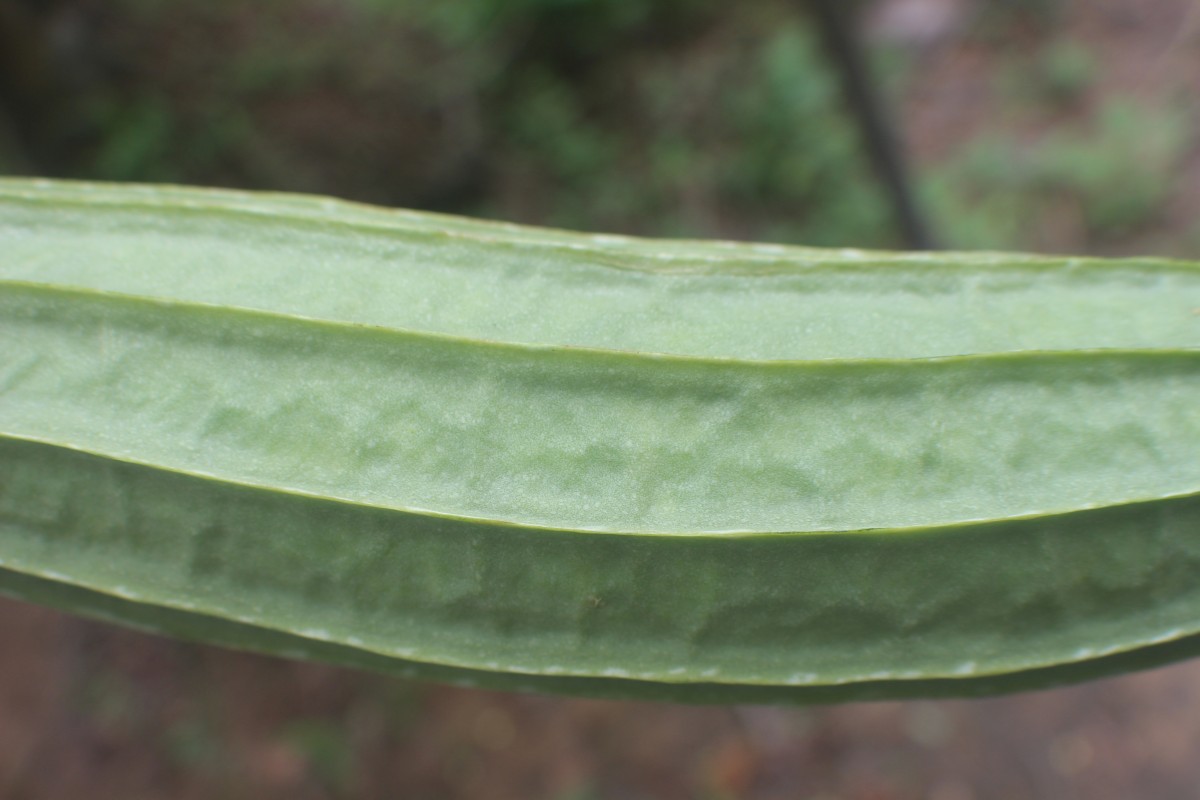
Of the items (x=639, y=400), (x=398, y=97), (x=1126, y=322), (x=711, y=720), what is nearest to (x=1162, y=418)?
(x=1126, y=322)

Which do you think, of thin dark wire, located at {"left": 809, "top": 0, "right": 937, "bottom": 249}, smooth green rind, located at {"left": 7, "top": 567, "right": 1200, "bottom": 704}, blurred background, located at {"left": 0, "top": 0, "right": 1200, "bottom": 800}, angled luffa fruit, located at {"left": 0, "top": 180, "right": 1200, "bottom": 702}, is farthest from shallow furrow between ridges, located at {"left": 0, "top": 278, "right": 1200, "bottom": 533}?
blurred background, located at {"left": 0, "top": 0, "right": 1200, "bottom": 800}

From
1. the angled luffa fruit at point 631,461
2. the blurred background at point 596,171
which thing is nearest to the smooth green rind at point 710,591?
the angled luffa fruit at point 631,461

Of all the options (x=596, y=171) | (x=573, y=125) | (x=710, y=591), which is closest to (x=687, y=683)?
(x=710, y=591)

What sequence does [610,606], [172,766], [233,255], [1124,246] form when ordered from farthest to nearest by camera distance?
[1124,246] → [172,766] → [233,255] → [610,606]

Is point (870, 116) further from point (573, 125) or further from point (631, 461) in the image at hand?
point (573, 125)

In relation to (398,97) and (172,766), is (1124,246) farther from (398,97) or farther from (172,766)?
(172,766)
